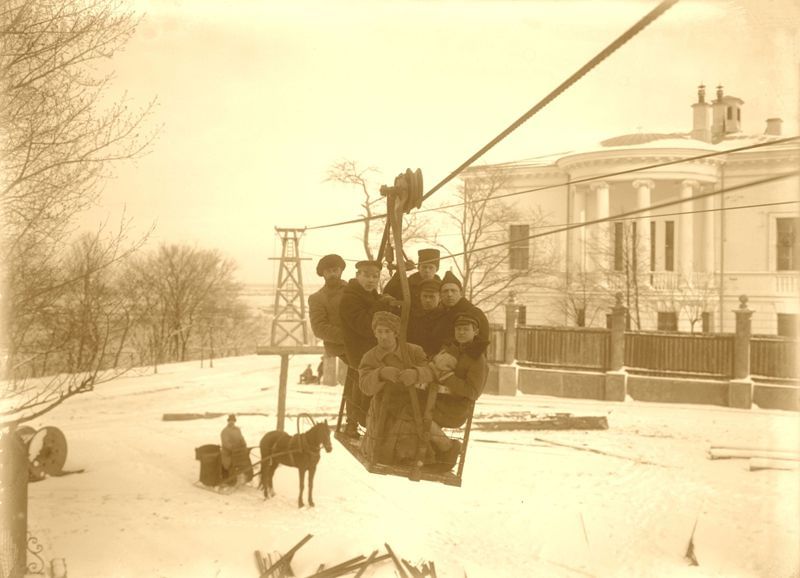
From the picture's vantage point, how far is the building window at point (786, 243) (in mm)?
23094

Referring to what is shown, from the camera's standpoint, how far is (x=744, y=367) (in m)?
18.2

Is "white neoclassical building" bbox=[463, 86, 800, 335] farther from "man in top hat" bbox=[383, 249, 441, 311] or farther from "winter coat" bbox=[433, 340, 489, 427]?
"winter coat" bbox=[433, 340, 489, 427]

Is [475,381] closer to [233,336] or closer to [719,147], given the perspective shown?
[719,147]

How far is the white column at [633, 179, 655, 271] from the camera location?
76.0ft

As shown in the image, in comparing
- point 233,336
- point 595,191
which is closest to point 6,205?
point 595,191

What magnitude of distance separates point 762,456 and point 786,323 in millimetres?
9812

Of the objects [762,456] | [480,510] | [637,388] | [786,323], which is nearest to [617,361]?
[637,388]

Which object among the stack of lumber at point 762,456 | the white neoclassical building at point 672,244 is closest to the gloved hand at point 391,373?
the stack of lumber at point 762,456

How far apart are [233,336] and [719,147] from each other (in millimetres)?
25806

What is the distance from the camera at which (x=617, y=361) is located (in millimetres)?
19484

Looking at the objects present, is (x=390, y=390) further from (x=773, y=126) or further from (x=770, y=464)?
(x=773, y=126)

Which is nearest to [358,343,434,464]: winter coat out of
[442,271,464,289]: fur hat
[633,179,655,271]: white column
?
[442,271,464,289]: fur hat

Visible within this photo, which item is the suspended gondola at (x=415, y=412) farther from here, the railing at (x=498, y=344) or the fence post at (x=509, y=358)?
the railing at (x=498, y=344)

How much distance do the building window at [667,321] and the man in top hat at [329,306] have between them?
20086 mm
